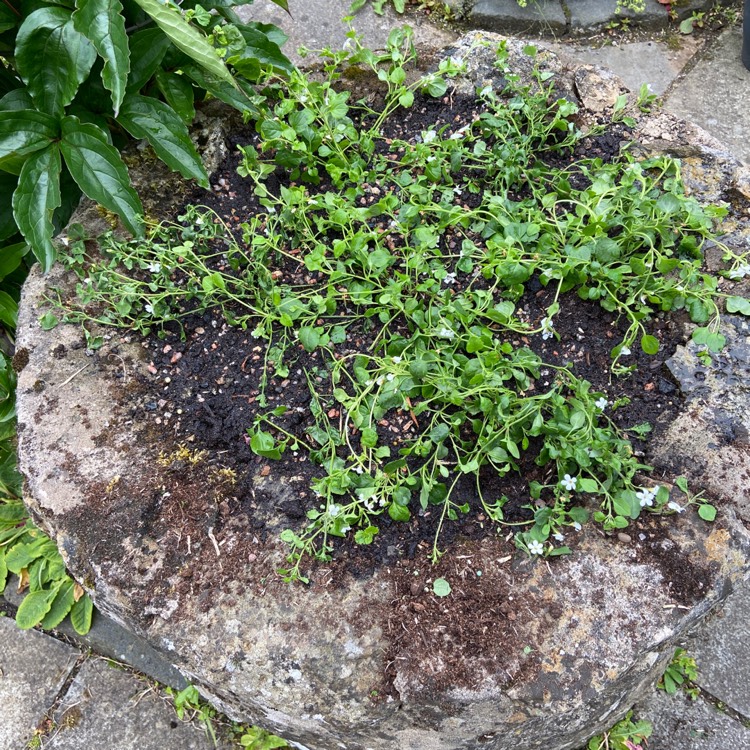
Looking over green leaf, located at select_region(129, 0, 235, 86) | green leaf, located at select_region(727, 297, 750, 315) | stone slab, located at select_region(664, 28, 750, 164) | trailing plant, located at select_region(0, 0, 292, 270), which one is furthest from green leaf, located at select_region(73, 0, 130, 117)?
stone slab, located at select_region(664, 28, 750, 164)

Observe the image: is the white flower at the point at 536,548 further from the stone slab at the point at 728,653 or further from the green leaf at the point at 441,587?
the stone slab at the point at 728,653

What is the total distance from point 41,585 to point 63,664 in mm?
282

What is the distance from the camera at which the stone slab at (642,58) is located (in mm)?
3617

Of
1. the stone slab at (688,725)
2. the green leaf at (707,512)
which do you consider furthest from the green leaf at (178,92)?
the stone slab at (688,725)

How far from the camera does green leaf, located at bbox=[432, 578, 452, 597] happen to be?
1486mm

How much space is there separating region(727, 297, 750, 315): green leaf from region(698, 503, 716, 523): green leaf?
550mm

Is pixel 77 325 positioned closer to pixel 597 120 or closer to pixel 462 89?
pixel 462 89

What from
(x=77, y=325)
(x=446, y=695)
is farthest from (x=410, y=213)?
(x=446, y=695)

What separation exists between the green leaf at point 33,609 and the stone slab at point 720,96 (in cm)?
358

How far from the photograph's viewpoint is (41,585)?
7.77 ft

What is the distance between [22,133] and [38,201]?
0.57ft

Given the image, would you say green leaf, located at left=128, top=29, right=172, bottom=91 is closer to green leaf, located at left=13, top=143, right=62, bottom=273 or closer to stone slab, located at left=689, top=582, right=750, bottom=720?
green leaf, located at left=13, top=143, right=62, bottom=273

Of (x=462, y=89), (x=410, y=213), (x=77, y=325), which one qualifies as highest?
(x=462, y=89)

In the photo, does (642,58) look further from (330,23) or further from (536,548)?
(536,548)
